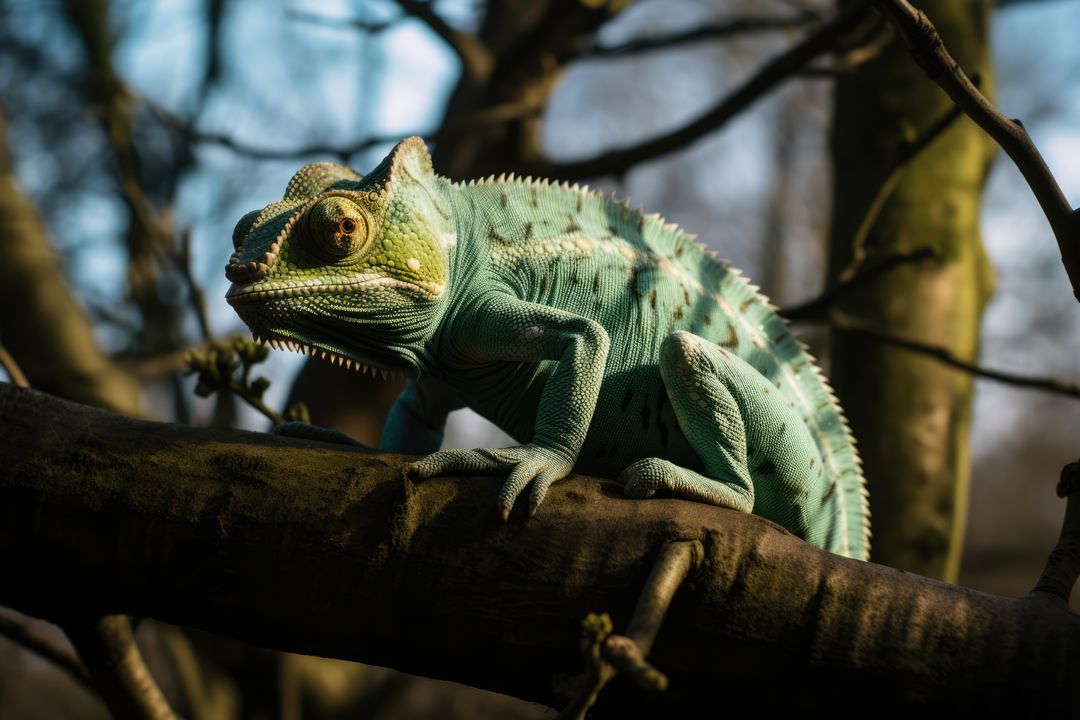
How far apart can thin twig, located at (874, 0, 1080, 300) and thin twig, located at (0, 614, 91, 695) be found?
2585mm

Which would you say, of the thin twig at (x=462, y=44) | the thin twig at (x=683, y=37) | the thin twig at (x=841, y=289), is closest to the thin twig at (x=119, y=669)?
the thin twig at (x=841, y=289)

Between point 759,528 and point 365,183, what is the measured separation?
130 cm

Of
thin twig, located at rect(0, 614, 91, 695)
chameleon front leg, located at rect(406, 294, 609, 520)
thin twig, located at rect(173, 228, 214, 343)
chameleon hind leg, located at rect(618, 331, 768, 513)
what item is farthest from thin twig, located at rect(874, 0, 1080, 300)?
thin twig, located at rect(173, 228, 214, 343)

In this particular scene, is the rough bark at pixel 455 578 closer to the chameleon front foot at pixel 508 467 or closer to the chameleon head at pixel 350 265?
the chameleon front foot at pixel 508 467

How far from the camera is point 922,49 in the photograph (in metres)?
1.79

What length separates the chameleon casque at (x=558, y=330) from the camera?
2.38m

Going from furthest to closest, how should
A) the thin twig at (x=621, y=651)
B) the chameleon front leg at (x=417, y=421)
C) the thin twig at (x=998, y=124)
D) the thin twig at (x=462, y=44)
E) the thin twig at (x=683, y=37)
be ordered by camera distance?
1. the thin twig at (x=683, y=37)
2. the thin twig at (x=462, y=44)
3. the chameleon front leg at (x=417, y=421)
4. the thin twig at (x=998, y=124)
5. the thin twig at (x=621, y=651)

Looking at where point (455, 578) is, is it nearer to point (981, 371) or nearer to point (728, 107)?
point (981, 371)

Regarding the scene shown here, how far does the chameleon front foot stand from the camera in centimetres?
205

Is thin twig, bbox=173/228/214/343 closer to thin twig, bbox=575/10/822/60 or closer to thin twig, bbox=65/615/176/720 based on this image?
thin twig, bbox=65/615/176/720

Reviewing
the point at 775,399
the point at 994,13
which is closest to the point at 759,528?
the point at 775,399

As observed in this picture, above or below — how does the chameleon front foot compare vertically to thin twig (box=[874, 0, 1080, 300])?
below

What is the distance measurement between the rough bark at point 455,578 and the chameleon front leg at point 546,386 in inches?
1.9

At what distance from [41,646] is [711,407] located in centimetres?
205
